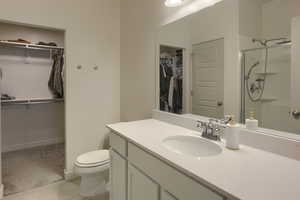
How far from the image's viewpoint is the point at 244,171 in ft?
2.89

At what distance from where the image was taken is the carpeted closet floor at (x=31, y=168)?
236 cm

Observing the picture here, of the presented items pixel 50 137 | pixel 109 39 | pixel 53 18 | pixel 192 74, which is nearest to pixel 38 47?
pixel 53 18

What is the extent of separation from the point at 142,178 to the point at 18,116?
129 inches

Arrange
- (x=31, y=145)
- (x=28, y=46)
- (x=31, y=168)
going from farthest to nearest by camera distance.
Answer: (x=31, y=145) → (x=28, y=46) → (x=31, y=168)

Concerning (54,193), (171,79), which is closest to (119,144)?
(171,79)

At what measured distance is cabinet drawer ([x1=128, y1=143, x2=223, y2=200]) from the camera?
0.85 metres

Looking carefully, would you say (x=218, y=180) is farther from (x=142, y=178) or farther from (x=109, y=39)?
(x=109, y=39)

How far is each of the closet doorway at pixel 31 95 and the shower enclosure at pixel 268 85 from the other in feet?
9.13

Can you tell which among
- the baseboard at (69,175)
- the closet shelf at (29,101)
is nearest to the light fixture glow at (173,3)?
the baseboard at (69,175)

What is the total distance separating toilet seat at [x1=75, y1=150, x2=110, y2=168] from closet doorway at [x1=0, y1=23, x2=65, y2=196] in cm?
106

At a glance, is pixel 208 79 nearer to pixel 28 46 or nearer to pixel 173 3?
pixel 173 3

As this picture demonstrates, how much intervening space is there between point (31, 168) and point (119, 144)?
78.8 inches

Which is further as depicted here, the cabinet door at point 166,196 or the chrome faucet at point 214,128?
the chrome faucet at point 214,128

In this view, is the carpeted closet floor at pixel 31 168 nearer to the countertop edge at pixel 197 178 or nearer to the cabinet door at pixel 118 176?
the cabinet door at pixel 118 176
